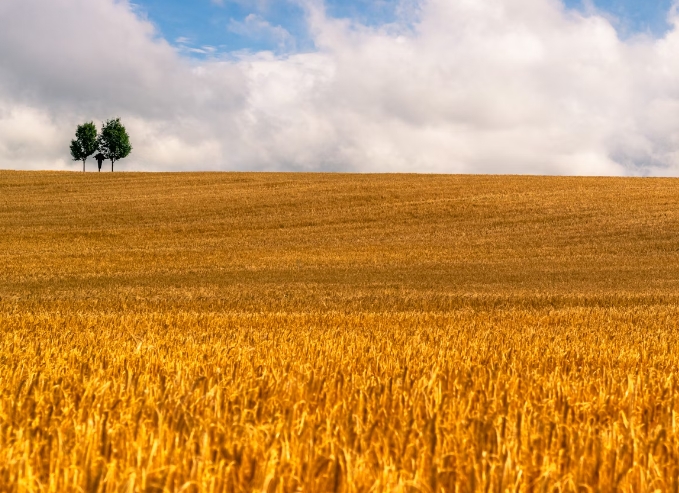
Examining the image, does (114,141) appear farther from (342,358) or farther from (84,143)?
(342,358)

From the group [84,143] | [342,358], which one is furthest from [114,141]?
[342,358]

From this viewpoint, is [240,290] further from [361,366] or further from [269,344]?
[361,366]

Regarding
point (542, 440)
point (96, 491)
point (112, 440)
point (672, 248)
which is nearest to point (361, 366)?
point (542, 440)

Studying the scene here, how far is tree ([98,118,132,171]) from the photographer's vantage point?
312 ft

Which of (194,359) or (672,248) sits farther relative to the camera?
(672,248)

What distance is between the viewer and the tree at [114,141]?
9521 cm

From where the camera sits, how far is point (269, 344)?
787 cm

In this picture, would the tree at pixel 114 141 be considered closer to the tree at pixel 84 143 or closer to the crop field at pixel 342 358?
the tree at pixel 84 143

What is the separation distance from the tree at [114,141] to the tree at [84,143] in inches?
38.5

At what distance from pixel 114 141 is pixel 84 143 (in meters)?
4.14

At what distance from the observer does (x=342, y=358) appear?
649 centimetres

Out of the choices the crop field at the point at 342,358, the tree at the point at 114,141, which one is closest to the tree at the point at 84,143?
the tree at the point at 114,141

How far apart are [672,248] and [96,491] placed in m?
32.4

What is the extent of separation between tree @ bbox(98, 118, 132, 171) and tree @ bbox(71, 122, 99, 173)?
98cm
